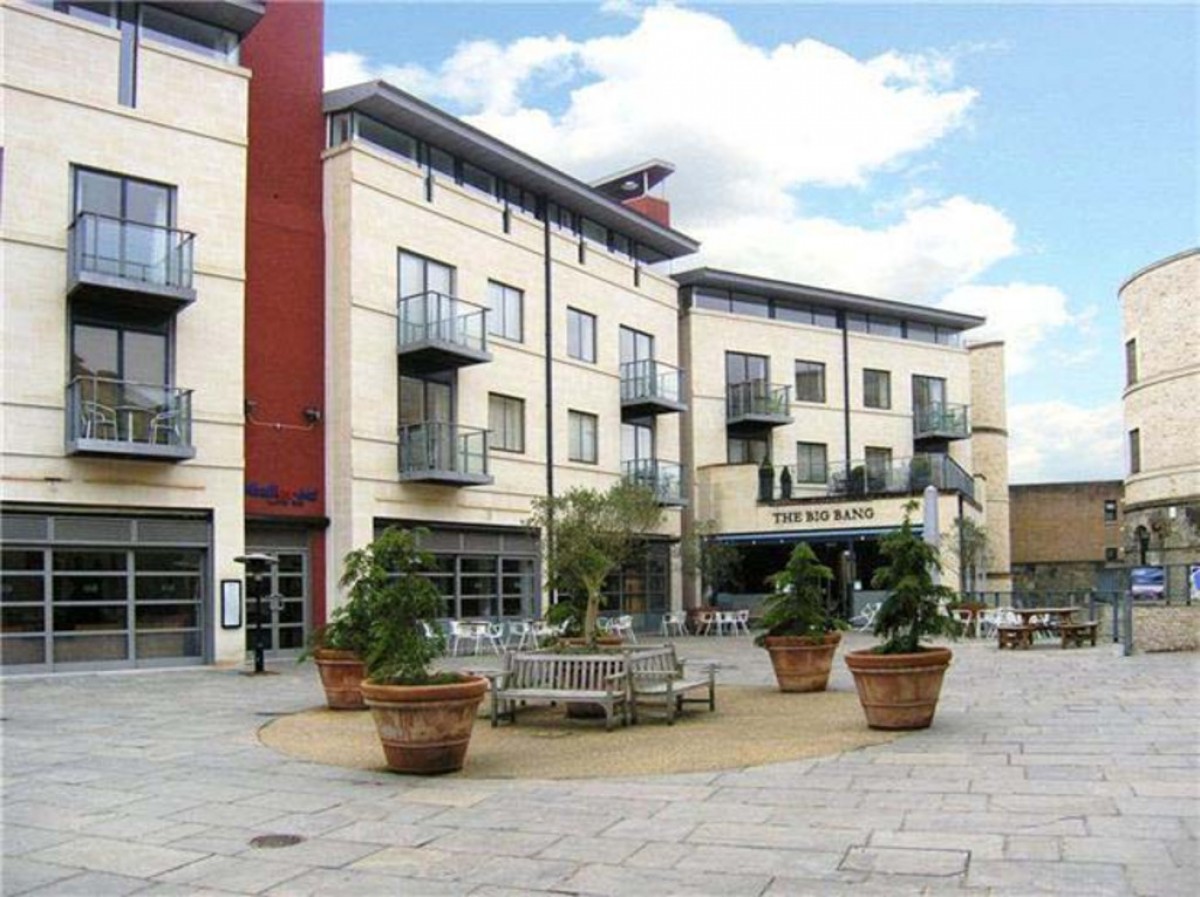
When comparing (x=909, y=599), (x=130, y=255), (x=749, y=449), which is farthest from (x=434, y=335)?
(x=909, y=599)

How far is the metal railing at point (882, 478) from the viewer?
105 feet

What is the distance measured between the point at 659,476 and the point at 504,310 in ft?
23.1

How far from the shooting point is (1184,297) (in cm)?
4256

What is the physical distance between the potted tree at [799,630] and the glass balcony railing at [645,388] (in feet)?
57.8

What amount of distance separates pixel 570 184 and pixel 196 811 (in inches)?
940

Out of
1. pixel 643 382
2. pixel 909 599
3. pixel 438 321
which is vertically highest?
pixel 438 321

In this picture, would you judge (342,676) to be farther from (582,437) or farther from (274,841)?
(582,437)

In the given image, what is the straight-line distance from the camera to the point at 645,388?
1280 inches

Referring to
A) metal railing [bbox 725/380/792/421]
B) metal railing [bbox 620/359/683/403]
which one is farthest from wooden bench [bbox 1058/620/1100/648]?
metal railing [bbox 725/380/792/421]

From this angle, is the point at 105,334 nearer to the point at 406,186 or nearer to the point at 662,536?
the point at 406,186

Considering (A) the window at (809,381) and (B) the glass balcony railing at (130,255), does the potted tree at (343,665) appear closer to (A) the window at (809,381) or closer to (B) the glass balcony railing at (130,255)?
(B) the glass balcony railing at (130,255)

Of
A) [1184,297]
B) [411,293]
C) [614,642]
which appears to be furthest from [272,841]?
[1184,297]

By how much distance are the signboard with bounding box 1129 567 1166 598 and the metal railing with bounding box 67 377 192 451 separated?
17122 millimetres

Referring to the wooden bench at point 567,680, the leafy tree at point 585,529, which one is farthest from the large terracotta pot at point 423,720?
the leafy tree at point 585,529
